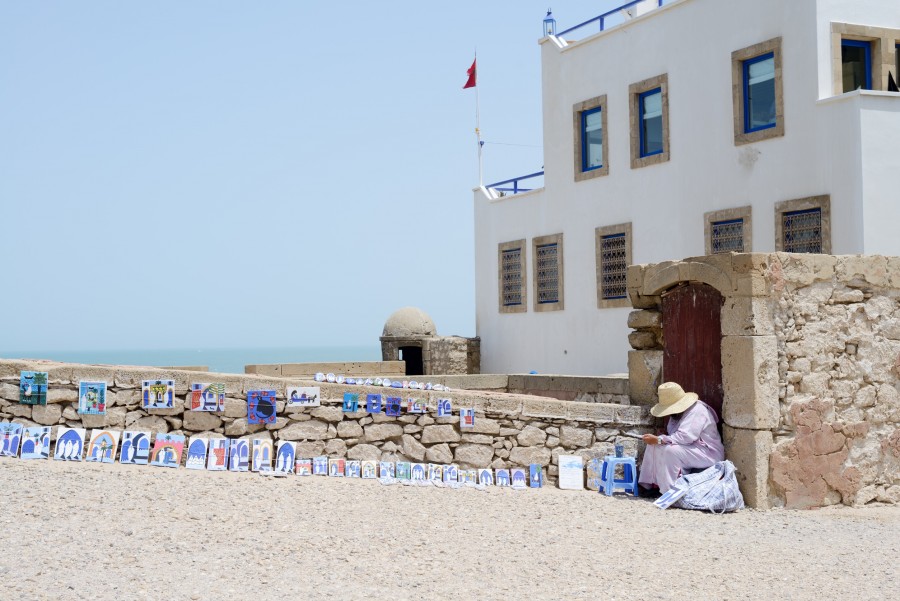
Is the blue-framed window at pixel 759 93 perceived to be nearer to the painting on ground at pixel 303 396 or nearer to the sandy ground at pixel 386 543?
the sandy ground at pixel 386 543

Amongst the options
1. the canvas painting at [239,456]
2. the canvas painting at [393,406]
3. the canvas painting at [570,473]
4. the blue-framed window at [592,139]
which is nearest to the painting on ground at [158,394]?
the canvas painting at [239,456]

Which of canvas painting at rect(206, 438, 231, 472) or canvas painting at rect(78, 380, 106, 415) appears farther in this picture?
canvas painting at rect(78, 380, 106, 415)

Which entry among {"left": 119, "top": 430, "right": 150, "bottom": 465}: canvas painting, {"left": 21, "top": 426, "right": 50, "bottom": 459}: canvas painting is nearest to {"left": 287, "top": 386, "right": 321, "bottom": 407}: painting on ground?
{"left": 119, "top": 430, "right": 150, "bottom": 465}: canvas painting

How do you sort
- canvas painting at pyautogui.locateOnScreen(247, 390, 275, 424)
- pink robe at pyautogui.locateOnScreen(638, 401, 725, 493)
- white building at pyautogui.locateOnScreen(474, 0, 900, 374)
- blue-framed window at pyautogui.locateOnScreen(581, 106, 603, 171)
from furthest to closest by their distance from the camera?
1. blue-framed window at pyautogui.locateOnScreen(581, 106, 603, 171)
2. white building at pyautogui.locateOnScreen(474, 0, 900, 374)
3. pink robe at pyautogui.locateOnScreen(638, 401, 725, 493)
4. canvas painting at pyautogui.locateOnScreen(247, 390, 275, 424)

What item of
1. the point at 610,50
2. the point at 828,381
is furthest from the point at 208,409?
the point at 610,50

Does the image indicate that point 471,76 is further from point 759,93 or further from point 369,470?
point 369,470

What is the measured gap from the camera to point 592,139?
66.8ft

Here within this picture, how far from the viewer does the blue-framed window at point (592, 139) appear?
2014cm

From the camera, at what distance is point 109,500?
25.3ft

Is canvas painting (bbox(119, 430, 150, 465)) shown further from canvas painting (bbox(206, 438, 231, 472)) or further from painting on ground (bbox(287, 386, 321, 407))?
painting on ground (bbox(287, 386, 321, 407))

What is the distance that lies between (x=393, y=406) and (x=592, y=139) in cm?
1217

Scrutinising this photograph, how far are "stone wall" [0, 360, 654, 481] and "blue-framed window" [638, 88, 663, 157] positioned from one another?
9892 mm

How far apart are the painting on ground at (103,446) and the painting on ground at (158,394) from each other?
0.38 meters

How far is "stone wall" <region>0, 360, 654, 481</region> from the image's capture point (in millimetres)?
9180
